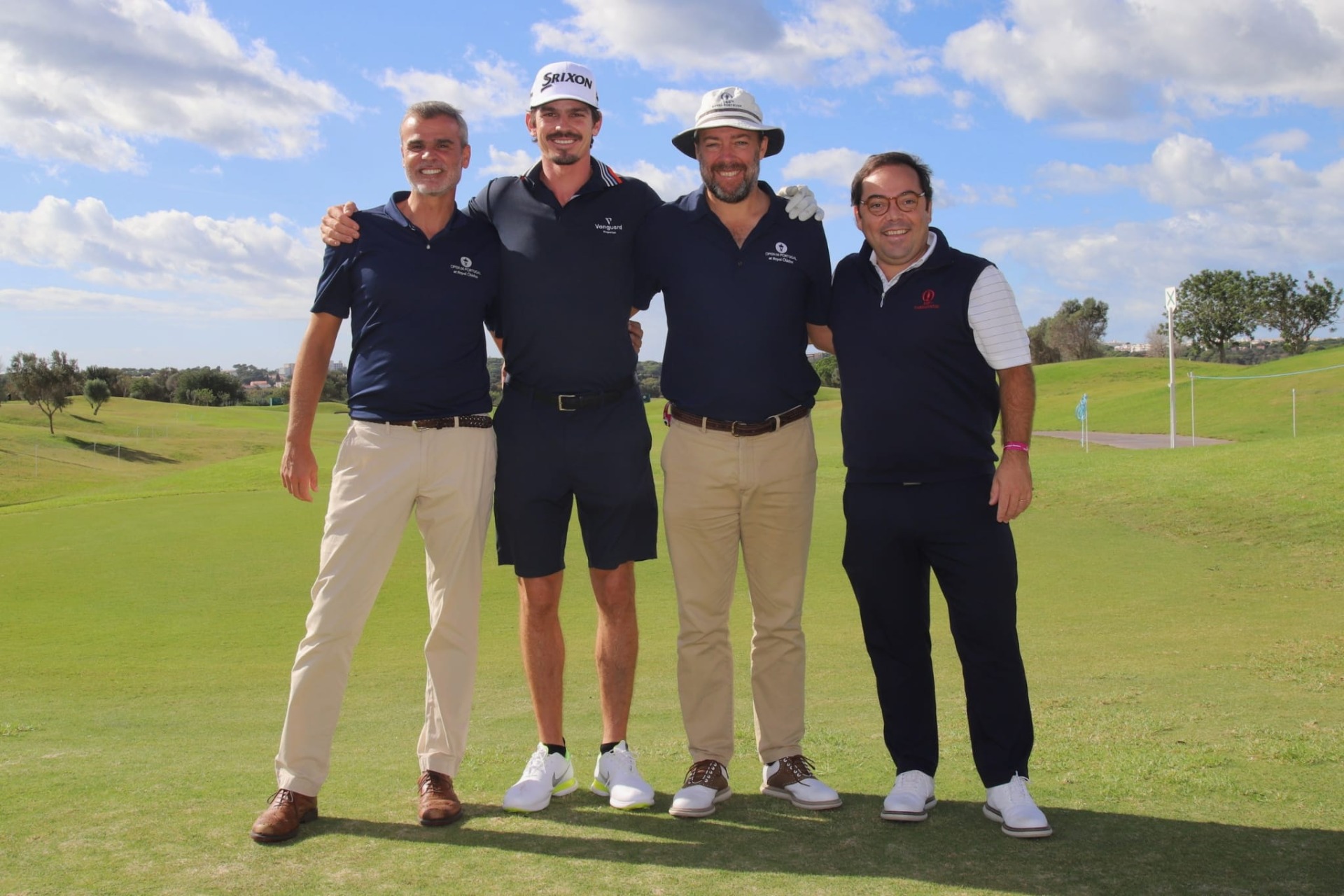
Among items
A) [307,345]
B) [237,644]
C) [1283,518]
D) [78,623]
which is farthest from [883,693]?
[1283,518]

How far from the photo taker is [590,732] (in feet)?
18.1

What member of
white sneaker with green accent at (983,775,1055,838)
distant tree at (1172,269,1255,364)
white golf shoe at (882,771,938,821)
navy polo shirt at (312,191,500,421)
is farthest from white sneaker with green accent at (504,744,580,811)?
distant tree at (1172,269,1255,364)

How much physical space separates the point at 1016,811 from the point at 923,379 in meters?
1.44

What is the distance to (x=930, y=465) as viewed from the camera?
386 centimetres

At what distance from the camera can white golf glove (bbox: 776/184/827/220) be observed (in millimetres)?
4211

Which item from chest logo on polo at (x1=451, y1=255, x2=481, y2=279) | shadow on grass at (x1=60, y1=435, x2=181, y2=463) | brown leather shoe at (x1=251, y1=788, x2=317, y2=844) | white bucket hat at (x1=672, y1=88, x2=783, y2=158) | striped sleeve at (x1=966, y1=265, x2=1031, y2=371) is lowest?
shadow on grass at (x1=60, y1=435, x2=181, y2=463)

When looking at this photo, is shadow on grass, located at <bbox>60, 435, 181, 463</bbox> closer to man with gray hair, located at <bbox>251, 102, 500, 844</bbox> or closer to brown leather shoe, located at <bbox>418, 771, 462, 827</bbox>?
man with gray hair, located at <bbox>251, 102, 500, 844</bbox>

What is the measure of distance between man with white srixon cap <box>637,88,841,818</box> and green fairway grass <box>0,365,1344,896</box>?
437 millimetres

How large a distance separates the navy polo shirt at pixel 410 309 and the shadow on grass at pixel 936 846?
1.46 m

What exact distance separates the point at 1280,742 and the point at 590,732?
120 inches

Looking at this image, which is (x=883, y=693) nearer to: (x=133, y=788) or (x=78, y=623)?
(x=133, y=788)

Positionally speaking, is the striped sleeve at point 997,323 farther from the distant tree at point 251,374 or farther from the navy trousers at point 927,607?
the distant tree at point 251,374

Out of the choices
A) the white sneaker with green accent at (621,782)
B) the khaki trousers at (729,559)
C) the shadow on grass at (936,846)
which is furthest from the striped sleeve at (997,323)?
the white sneaker with green accent at (621,782)

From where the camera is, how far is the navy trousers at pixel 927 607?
383 cm
